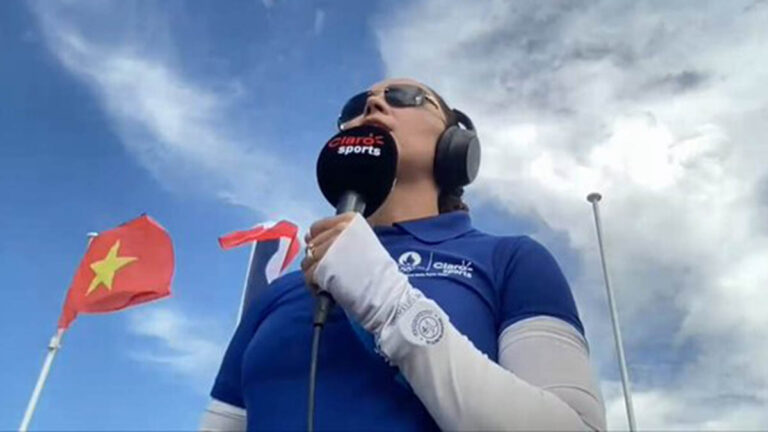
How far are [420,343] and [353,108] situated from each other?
3.99 ft

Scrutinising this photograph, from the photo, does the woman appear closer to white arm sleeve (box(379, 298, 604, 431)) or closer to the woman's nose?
white arm sleeve (box(379, 298, 604, 431))

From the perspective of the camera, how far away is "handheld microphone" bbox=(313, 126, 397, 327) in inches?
59.2

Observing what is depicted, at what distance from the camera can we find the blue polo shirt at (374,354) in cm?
127

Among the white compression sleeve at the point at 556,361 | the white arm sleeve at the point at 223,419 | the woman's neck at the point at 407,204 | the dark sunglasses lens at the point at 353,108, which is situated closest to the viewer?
the white compression sleeve at the point at 556,361

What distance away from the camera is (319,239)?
132 cm

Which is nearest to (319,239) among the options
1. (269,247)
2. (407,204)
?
(407,204)

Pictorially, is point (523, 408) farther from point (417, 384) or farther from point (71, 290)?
point (71, 290)

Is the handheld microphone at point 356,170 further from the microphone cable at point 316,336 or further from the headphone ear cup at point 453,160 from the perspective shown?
the headphone ear cup at point 453,160

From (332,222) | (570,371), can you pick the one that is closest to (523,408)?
(570,371)

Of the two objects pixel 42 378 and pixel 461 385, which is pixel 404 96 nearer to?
pixel 461 385

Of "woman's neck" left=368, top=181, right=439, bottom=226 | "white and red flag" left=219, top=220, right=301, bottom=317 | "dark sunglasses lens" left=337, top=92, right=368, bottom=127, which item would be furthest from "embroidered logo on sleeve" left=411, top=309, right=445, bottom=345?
"white and red flag" left=219, top=220, right=301, bottom=317

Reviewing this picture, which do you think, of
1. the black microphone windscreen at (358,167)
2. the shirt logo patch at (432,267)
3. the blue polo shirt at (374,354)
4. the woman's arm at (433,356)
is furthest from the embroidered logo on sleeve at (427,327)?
the black microphone windscreen at (358,167)

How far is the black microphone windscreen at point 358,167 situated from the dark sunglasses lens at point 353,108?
24.1 inches

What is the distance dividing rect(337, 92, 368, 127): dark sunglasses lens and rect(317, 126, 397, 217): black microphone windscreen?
0.61 metres
